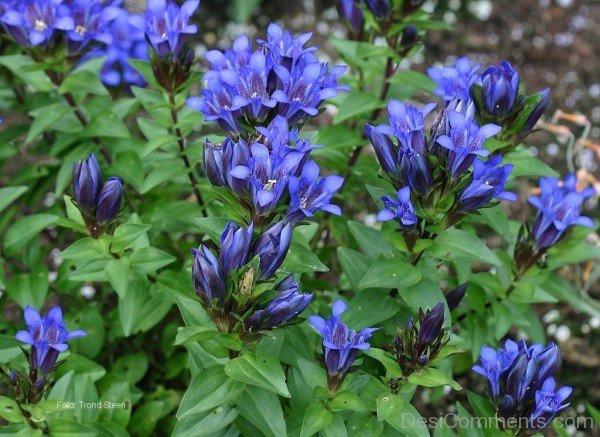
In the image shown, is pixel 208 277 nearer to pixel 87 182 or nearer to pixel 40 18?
pixel 87 182

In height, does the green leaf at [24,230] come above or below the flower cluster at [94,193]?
below

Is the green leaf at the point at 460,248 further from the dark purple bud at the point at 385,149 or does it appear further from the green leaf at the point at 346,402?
the green leaf at the point at 346,402

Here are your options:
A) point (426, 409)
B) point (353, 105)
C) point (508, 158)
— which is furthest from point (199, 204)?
point (426, 409)

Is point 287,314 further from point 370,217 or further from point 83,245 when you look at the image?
point 370,217

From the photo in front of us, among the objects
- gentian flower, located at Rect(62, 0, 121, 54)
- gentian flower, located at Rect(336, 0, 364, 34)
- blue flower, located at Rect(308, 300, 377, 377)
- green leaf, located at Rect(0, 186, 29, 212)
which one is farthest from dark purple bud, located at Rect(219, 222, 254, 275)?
gentian flower, located at Rect(336, 0, 364, 34)

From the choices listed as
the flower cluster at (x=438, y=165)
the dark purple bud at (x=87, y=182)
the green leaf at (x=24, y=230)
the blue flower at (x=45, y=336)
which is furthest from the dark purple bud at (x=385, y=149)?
the green leaf at (x=24, y=230)

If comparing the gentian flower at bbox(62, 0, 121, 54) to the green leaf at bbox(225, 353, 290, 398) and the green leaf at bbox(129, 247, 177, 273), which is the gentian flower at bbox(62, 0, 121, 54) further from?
the green leaf at bbox(225, 353, 290, 398)

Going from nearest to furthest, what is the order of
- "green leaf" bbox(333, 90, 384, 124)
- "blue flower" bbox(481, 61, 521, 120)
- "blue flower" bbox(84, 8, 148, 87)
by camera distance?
"blue flower" bbox(481, 61, 521, 120), "green leaf" bbox(333, 90, 384, 124), "blue flower" bbox(84, 8, 148, 87)

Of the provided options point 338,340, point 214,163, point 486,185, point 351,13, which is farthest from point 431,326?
point 351,13
